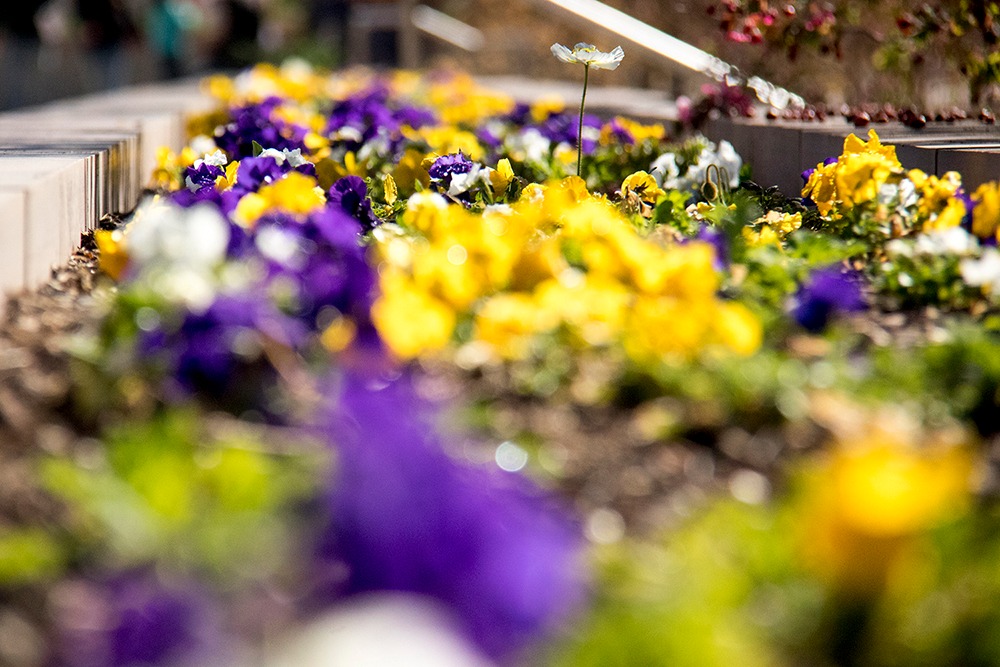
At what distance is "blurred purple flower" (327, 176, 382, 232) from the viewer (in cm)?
331

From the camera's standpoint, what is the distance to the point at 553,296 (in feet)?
7.73

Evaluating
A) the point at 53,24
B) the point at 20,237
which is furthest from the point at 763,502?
the point at 53,24

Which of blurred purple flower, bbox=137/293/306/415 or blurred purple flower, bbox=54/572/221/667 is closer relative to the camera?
blurred purple flower, bbox=54/572/221/667

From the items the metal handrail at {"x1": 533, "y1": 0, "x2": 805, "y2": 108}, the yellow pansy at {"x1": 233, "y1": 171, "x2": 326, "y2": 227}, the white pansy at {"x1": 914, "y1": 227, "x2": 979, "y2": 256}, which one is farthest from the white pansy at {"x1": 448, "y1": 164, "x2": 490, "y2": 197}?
the metal handrail at {"x1": 533, "y1": 0, "x2": 805, "y2": 108}

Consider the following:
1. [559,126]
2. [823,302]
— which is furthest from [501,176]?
[559,126]

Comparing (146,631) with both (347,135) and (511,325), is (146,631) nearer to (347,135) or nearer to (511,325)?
(511,325)

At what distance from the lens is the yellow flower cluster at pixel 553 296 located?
2.17m

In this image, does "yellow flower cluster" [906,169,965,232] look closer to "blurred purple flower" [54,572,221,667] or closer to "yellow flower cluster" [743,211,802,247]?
"yellow flower cluster" [743,211,802,247]

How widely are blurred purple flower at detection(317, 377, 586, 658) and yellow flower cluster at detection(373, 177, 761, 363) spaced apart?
0.72 metres

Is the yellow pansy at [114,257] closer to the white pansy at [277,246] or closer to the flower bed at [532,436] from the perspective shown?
the flower bed at [532,436]

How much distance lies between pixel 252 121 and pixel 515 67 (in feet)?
35.0

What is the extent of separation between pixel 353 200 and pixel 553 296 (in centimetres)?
112

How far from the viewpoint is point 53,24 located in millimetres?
16781

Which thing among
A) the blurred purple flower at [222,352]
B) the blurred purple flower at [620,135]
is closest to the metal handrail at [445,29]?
the blurred purple flower at [620,135]
